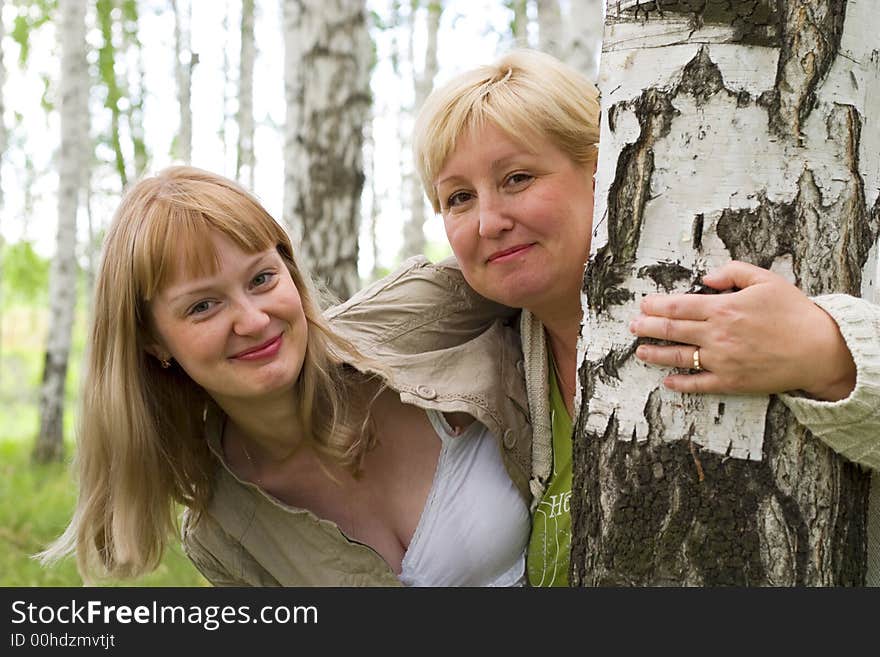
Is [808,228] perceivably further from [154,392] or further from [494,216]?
[154,392]

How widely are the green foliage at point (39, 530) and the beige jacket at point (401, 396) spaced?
34 centimetres

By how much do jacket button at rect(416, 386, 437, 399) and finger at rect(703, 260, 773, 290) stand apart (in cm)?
102

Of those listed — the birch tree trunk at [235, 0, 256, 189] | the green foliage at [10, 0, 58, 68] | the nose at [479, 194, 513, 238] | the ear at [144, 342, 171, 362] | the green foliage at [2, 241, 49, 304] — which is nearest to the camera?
the nose at [479, 194, 513, 238]

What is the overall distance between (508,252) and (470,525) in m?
0.72

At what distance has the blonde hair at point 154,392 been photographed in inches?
92.7

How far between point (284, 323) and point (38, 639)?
0.93 meters

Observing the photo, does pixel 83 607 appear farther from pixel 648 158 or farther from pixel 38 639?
pixel 648 158

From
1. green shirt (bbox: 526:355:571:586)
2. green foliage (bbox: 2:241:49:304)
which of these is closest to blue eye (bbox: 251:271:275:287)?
green shirt (bbox: 526:355:571:586)

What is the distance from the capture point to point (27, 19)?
13070 mm

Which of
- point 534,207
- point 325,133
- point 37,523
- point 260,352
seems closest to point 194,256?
point 260,352

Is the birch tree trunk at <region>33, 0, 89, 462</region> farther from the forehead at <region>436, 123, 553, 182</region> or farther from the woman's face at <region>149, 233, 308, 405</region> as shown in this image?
the forehead at <region>436, 123, 553, 182</region>

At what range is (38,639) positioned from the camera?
81.6 inches

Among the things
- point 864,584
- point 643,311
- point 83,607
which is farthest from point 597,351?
point 83,607

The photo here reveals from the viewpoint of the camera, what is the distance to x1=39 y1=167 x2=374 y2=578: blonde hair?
2.35 meters
